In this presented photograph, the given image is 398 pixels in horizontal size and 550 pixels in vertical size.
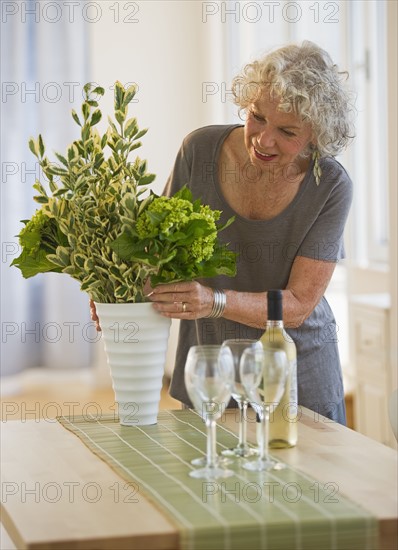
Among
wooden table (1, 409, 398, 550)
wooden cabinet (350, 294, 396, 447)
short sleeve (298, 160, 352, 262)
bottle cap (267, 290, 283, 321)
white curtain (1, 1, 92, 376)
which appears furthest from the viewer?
white curtain (1, 1, 92, 376)

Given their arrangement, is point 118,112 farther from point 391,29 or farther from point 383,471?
point 391,29

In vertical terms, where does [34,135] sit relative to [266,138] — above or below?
above

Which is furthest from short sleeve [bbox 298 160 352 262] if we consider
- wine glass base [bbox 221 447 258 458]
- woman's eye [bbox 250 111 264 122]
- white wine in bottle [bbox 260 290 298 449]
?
wine glass base [bbox 221 447 258 458]

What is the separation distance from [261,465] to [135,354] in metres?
0.43

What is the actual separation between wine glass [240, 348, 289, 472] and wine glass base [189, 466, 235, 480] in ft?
0.16

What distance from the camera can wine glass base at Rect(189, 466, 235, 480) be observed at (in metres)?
1.66

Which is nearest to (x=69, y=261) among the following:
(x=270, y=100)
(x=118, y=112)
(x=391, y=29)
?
(x=118, y=112)

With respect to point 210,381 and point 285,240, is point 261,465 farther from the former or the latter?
point 285,240

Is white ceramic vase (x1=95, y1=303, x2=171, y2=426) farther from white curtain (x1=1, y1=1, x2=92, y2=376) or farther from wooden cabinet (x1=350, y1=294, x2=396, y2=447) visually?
white curtain (x1=1, y1=1, x2=92, y2=376)

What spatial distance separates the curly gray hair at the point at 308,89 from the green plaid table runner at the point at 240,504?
2.78 feet

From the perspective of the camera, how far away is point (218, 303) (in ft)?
7.05

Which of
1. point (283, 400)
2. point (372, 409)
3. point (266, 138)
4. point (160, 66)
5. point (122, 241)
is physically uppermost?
point (160, 66)

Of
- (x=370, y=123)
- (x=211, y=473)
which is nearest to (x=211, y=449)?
(x=211, y=473)

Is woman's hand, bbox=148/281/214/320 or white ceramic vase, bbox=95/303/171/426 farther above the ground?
woman's hand, bbox=148/281/214/320
